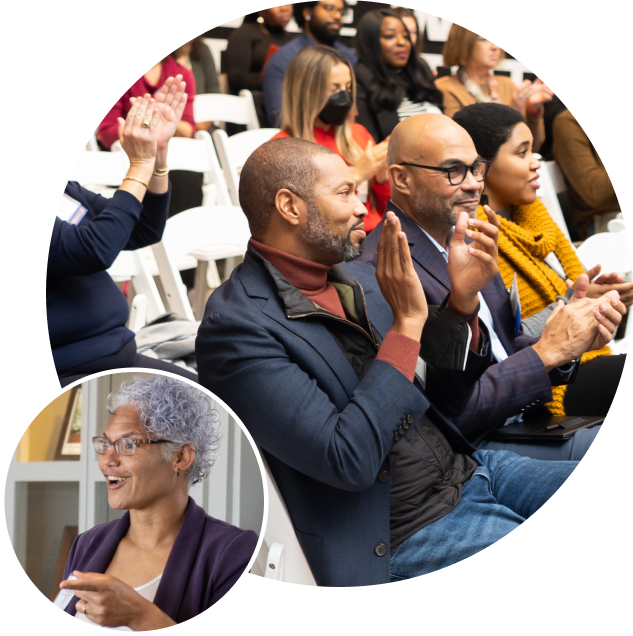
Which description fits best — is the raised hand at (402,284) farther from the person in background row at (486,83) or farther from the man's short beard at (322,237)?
the person in background row at (486,83)

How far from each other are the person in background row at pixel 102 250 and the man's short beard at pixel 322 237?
16.1 inches

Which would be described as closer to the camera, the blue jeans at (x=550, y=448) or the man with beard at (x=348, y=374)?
the man with beard at (x=348, y=374)

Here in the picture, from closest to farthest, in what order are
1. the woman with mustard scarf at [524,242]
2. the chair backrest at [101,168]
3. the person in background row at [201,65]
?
1. the woman with mustard scarf at [524,242]
2. the chair backrest at [101,168]
3. the person in background row at [201,65]

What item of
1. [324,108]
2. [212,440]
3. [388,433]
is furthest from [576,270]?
[212,440]

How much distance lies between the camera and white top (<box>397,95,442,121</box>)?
8.36ft

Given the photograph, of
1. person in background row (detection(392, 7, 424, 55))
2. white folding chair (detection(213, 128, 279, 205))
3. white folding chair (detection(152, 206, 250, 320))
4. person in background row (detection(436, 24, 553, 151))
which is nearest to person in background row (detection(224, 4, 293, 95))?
white folding chair (detection(213, 128, 279, 205))

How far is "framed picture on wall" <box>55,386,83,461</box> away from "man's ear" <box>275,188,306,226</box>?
1.40 feet

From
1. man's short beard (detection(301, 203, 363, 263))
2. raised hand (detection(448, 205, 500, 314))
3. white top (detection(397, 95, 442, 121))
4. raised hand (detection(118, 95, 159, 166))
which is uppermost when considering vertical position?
raised hand (detection(118, 95, 159, 166))

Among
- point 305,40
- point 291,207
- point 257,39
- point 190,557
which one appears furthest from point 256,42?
point 190,557

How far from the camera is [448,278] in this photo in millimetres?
1725

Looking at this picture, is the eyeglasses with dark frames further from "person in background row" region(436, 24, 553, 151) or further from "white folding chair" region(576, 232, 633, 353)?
"person in background row" region(436, 24, 553, 151)

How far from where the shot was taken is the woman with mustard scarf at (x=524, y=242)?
6.33 feet

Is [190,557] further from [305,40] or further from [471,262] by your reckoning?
[305,40]

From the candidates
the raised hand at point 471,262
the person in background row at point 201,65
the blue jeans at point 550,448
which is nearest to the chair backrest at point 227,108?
the person in background row at point 201,65
